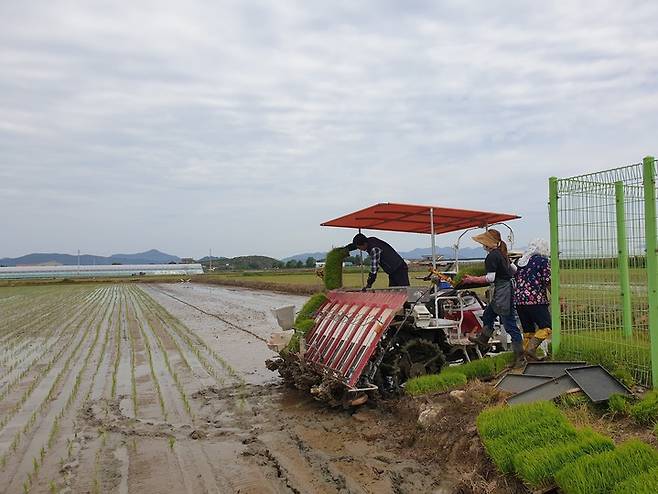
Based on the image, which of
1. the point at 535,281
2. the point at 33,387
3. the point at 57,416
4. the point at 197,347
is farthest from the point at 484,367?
the point at 197,347

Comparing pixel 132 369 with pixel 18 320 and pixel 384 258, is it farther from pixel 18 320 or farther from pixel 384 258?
pixel 18 320

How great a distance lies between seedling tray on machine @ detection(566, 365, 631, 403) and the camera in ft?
16.0

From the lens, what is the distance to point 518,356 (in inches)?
263

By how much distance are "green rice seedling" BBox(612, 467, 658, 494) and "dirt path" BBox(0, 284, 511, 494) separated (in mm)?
977

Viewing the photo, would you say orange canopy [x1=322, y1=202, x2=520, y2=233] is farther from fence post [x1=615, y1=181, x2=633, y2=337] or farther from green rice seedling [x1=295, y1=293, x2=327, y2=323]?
fence post [x1=615, y1=181, x2=633, y2=337]

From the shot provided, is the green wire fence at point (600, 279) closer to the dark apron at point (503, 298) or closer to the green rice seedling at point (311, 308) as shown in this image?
the dark apron at point (503, 298)

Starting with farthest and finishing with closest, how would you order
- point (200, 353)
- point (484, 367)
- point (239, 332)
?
point (239, 332), point (200, 353), point (484, 367)

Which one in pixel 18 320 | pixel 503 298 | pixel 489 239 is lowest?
pixel 18 320

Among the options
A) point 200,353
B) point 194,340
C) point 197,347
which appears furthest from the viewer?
point 194,340

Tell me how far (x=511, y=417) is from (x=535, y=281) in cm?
241

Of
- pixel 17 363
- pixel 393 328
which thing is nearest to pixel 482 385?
pixel 393 328

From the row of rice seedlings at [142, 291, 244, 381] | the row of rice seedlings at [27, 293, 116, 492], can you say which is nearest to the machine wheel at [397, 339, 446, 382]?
the row of rice seedlings at [142, 291, 244, 381]

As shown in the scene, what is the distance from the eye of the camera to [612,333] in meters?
5.68

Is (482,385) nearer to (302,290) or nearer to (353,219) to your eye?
(353,219)
